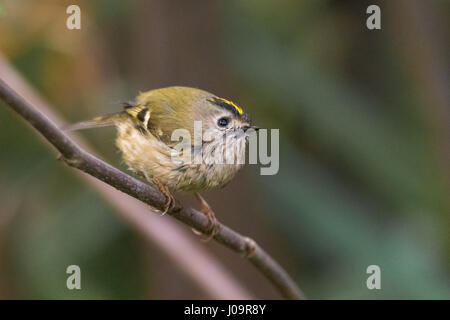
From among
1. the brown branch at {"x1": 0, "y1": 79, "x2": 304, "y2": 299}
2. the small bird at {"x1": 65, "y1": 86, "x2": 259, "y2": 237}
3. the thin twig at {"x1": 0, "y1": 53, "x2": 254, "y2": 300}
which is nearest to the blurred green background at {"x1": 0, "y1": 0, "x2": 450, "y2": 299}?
the thin twig at {"x1": 0, "y1": 53, "x2": 254, "y2": 300}

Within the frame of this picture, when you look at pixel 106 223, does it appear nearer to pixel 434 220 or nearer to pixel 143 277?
pixel 143 277

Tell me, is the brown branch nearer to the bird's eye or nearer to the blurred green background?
the bird's eye

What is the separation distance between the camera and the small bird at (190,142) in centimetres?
203

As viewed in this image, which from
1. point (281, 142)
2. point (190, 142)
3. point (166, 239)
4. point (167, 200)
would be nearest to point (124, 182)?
point (167, 200)

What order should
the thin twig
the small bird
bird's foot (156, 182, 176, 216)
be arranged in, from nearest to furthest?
bird's foot (156, 182, 176, 216), the small bird, the thin twig

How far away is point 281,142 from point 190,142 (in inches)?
50.4

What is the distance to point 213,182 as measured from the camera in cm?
203

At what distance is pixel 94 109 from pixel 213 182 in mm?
1475

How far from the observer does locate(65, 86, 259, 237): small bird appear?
2025mm

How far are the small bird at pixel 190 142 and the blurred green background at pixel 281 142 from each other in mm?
907

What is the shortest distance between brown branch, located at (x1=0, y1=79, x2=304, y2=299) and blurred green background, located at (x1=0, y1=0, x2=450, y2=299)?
102 cm

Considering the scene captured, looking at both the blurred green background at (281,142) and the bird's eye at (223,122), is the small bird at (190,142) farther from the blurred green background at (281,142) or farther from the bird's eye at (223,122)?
the blurred green background at (281,142)

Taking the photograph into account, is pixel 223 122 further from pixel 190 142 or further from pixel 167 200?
pixel 167 200

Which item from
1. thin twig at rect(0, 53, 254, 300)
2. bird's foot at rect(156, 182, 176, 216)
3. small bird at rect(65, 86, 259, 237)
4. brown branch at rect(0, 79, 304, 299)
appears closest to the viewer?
brown branch at rect(0, 79, 304, 299)
